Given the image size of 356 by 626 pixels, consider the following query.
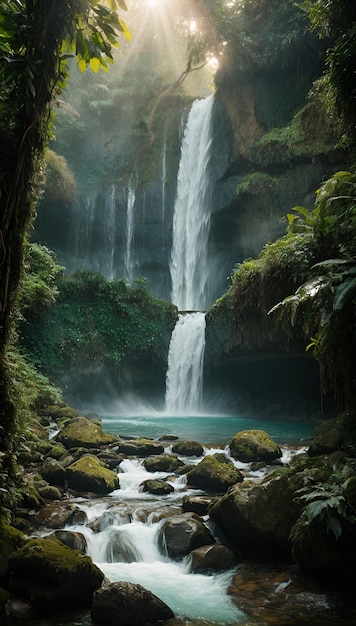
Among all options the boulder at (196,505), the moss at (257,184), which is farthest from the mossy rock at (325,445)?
the moss at (257,184)

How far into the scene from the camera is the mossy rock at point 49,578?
3.92 meters

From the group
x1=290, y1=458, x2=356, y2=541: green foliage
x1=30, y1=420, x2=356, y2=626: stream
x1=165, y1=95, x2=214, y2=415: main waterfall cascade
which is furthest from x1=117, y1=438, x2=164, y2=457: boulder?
x1=165, y1=95, x2=214, y2=415: main waterfall cascade

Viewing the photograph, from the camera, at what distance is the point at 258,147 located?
19891 millimetres

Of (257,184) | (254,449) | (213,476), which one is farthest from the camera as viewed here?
(257,184)

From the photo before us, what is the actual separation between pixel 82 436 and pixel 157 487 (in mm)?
2801

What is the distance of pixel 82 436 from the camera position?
9484 millimetres

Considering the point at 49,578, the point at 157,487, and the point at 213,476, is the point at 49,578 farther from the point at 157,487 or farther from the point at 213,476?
the point at 213,476

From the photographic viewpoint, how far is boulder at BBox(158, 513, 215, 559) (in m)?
5.32

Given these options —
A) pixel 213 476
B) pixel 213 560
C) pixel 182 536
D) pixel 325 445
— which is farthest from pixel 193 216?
pixel 213 560

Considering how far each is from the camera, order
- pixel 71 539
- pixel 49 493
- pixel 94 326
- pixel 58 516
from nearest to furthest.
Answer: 1. pixel 71 539
2. pixel 58 516
3. pixel 49 493
4. pixel 94 326

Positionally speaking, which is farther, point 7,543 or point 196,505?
point 196,505

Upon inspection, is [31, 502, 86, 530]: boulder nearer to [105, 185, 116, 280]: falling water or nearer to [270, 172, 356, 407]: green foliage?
[270, 172, 356, 407]: green foliage

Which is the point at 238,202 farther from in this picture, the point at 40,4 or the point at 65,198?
the point at 40,4

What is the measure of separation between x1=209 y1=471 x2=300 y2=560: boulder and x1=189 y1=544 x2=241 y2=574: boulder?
25cm
